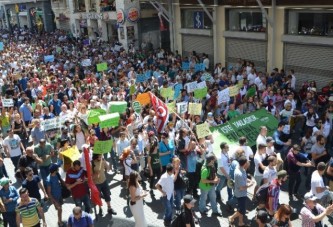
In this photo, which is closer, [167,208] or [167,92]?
[167,208]

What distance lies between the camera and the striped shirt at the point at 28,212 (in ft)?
22.6

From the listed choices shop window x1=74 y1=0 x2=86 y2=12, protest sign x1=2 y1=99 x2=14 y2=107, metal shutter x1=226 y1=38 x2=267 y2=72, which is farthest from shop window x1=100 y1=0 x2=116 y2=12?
protest sign x1=2 y1=99 x2=14 y2=107

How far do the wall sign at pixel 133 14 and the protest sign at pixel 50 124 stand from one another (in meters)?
16.6

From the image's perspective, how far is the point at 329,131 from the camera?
1041 centimetres

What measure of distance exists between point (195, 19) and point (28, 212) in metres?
17.1

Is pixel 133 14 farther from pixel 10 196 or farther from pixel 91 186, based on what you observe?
pixel 10 196

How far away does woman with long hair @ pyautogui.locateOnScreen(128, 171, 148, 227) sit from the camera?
23.7 feet

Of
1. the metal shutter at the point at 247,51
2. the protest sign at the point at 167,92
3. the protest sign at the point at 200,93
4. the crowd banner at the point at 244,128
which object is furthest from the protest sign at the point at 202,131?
the metal shutter at the point at 247,51

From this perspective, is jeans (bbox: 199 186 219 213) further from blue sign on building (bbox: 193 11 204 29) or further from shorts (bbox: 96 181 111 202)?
blue sign on building (bbox: 193 11 204 29)

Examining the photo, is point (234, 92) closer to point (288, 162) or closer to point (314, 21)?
point (288, 162)

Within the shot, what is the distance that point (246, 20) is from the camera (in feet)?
61.9

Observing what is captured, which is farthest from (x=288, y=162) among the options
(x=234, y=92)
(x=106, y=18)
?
(x=106, y=18)

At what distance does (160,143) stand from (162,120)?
1391 mm

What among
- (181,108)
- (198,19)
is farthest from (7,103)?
(198,19)
